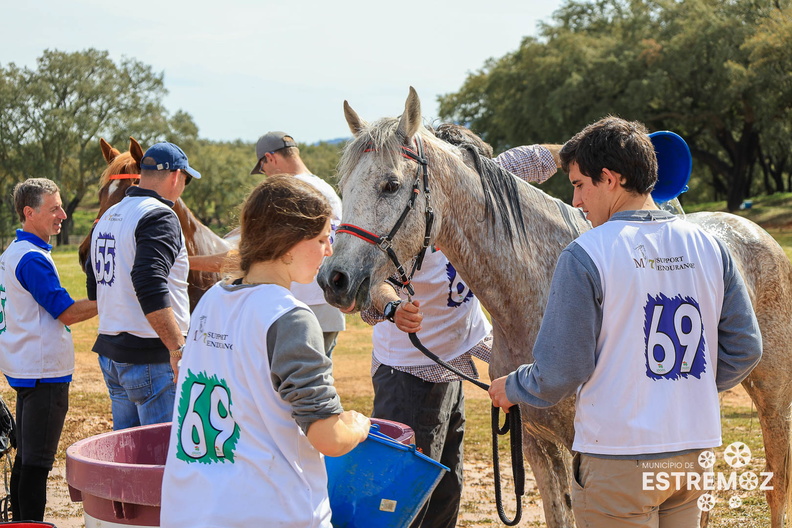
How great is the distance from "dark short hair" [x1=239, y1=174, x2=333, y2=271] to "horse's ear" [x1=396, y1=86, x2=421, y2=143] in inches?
36.9

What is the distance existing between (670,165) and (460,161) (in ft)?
2.87

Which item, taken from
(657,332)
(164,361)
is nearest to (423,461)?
(657,332)

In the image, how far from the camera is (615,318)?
2.11m

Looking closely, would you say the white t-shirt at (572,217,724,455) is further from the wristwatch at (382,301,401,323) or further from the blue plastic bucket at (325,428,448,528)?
the wristwatch at (382,301,401,323)

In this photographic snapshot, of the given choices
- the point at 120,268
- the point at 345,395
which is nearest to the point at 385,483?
the point at 120,268

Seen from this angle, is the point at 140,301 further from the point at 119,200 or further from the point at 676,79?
the point at 676,79

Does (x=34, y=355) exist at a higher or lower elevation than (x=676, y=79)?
lower

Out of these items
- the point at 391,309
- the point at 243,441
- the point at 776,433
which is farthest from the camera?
the point at 776,433

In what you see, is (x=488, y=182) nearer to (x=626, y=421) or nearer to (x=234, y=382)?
(x=626, y=421)

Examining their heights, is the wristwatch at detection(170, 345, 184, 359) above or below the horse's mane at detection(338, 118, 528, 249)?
below

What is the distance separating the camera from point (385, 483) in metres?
2.25

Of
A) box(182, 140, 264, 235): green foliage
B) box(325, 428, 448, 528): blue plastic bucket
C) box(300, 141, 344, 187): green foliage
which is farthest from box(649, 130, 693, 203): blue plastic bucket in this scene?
box(300, 141, 344, 187): green foliage

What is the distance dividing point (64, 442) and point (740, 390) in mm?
8203

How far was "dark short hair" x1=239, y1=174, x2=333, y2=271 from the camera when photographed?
204 cm
